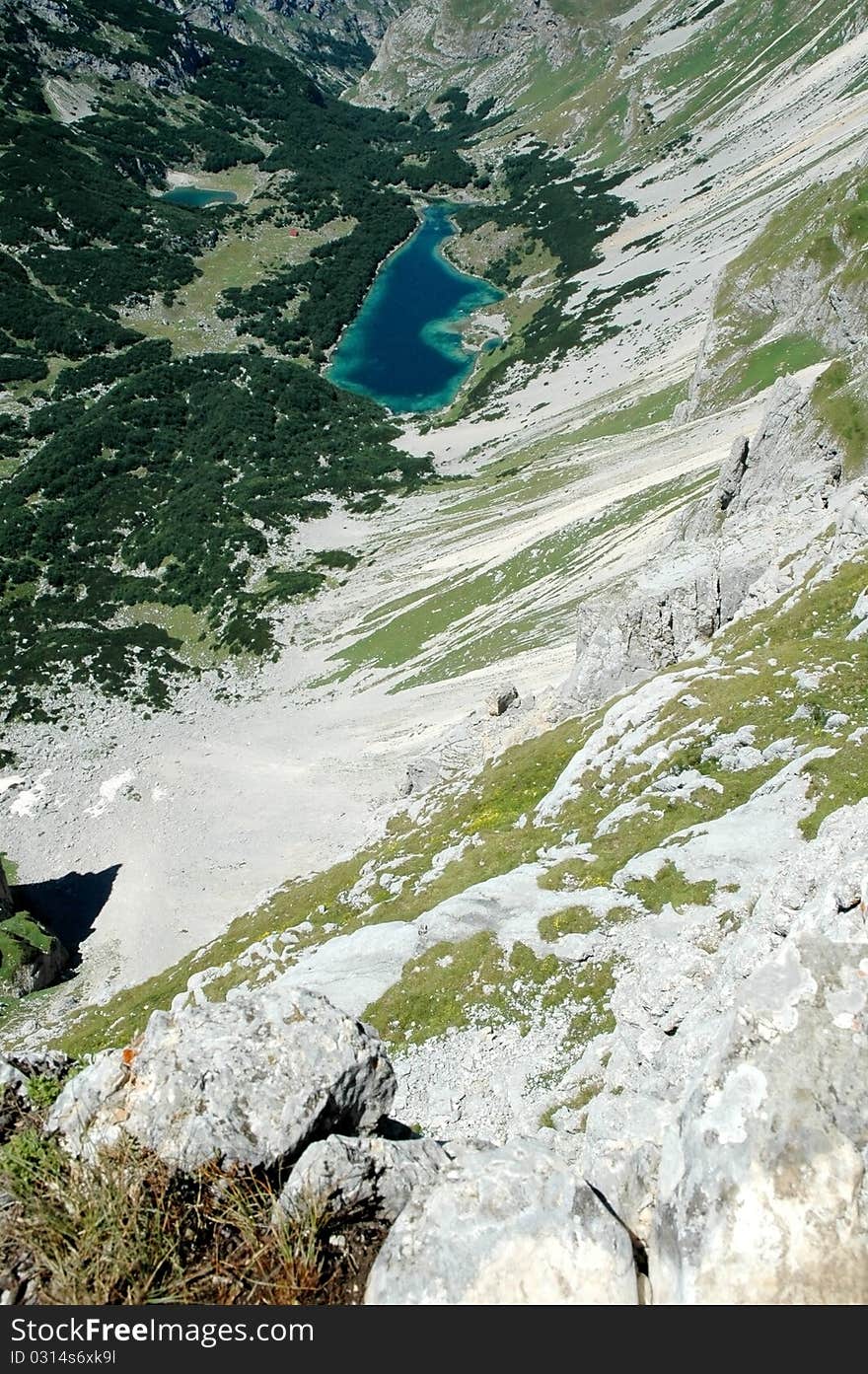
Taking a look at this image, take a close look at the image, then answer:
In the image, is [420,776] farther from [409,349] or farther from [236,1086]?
[409,349]

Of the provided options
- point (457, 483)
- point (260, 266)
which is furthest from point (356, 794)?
point (260, 266)

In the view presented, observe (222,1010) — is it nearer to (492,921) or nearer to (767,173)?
(492,921)

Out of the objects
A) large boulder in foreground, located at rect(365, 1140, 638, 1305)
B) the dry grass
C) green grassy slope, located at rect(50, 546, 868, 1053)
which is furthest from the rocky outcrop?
the dry grass

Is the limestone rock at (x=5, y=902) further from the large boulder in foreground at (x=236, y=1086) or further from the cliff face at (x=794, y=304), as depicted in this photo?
the cliff face at (x=794, y=304)

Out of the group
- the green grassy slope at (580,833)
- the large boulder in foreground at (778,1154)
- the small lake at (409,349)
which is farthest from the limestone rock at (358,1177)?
the small lake at (409,349)

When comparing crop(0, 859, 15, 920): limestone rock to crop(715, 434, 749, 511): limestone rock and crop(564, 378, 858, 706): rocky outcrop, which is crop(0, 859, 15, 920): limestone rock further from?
crop(715, 434, 749, 511): limestone rock
